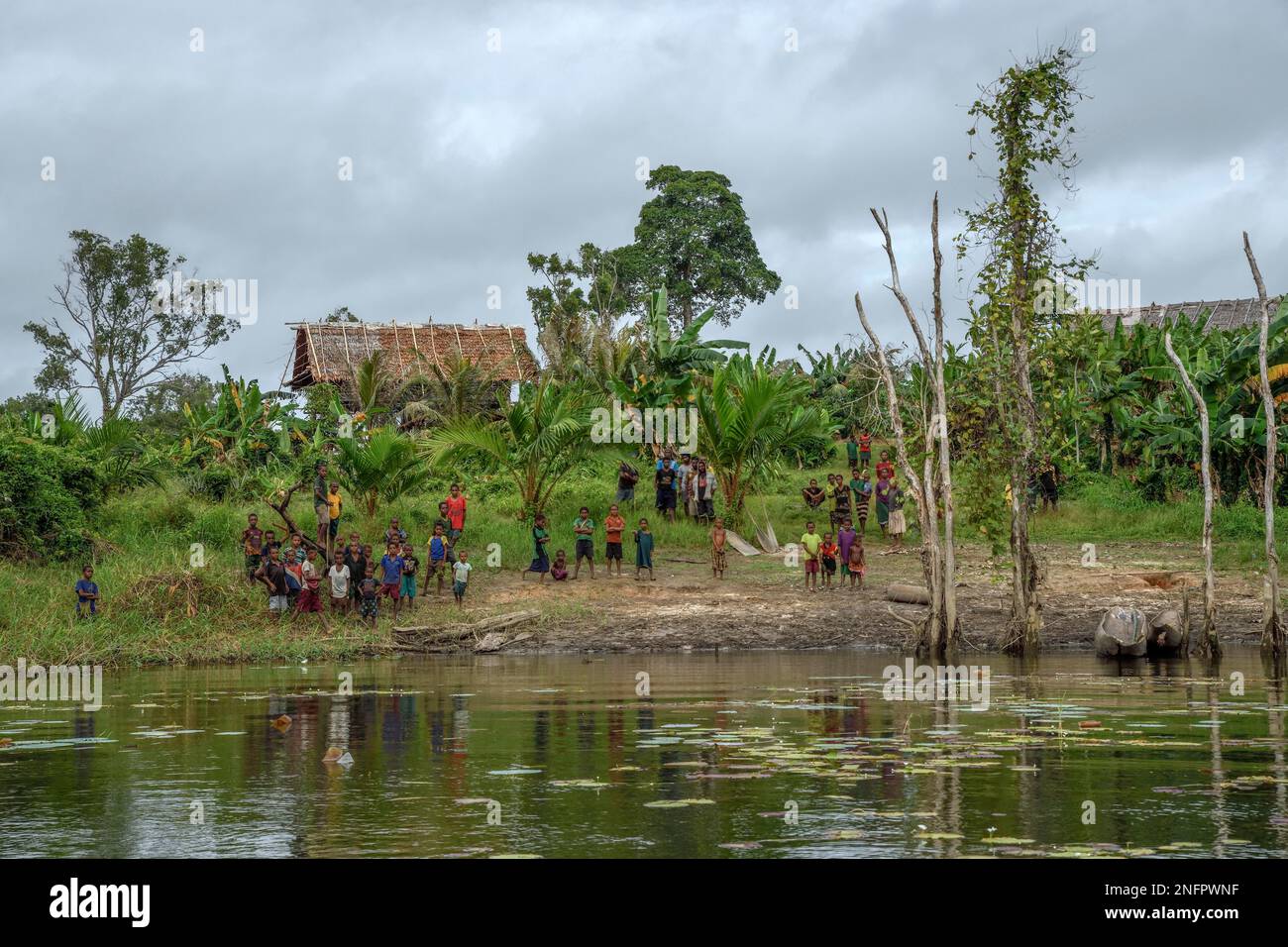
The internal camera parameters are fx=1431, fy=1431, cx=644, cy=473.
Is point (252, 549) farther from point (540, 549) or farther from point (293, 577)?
point (540, 549)

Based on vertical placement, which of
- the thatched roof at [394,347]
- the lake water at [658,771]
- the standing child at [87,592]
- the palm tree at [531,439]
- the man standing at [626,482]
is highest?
the thatched roof at [394,347]

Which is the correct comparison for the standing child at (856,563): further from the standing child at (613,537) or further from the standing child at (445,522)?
the standing child at (445,522)

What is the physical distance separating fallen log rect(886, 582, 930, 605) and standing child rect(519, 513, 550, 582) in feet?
20.7

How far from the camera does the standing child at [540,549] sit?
26344 millimetres

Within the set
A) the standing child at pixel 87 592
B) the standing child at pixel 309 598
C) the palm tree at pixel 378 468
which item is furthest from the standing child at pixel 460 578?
the standing child at pixel 87 592

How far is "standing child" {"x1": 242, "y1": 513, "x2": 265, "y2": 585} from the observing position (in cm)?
2439

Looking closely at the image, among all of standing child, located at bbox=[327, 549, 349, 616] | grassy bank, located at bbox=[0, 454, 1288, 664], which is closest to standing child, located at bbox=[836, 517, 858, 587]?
grassy bank, located at bbox=[0, 454, 1288, 664]

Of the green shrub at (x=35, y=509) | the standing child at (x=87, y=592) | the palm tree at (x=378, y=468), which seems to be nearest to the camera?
the standing child at (x=87, y=592)

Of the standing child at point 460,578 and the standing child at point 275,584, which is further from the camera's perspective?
the standing child at point 460,578

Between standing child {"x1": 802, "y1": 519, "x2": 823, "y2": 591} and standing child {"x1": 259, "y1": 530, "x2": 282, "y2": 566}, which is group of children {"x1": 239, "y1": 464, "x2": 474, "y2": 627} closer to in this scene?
standing child {"x1": 259, "y1": 530, "x2": 282, "y2": 566}

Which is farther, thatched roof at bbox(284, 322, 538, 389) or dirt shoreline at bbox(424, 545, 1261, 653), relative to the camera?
thatched roof at bbox(284, 322, 538, 389)

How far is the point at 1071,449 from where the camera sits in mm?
36375

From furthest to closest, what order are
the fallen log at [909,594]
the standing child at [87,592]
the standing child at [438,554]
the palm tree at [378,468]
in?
1. the palm tree at [378,468]
2. the standing child at [438,554]
3. the fallen log at [909,594]
4. the standing child at [87,592]

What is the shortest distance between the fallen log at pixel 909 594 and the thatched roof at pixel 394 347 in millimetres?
19693
